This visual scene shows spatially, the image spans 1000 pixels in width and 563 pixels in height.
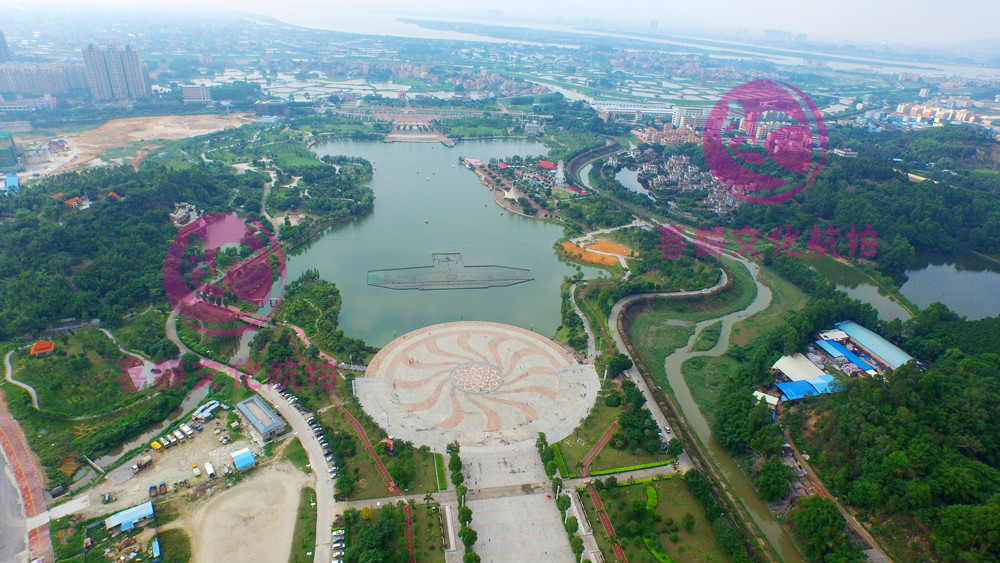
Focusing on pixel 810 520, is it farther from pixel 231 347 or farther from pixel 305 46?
pixel 305 46

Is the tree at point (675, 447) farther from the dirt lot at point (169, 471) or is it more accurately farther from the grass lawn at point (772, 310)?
the dirt lot at point (169, 471)

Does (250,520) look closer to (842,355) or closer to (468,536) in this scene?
(468,536)

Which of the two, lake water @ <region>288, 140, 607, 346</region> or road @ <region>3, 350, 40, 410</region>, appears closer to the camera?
road @ <region>3, 350, 40, 410</region>

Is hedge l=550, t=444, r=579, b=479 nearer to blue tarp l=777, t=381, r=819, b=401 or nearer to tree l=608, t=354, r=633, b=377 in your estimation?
tree l=608, t=354, r=633, b=377

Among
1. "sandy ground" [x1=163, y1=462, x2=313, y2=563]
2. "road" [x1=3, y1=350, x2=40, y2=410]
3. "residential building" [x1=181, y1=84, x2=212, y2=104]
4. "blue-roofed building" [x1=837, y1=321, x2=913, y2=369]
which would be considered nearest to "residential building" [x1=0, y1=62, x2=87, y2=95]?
"residential building" [x1=181, y1=84, x2=212, y2=104]
